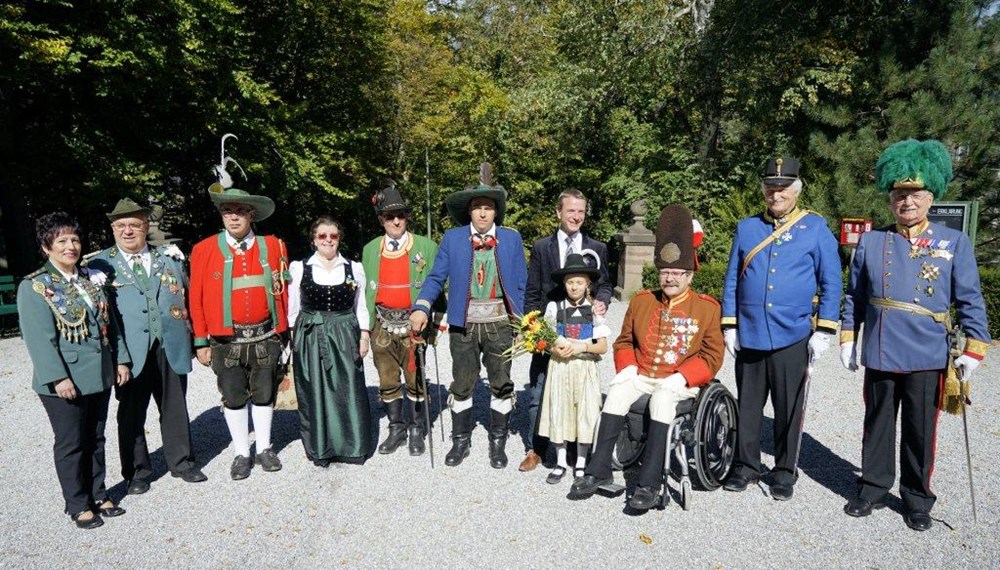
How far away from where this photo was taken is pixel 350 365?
4543 millimetres

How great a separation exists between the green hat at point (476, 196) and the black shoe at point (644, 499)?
2.10 meters

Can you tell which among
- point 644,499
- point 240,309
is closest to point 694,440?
point 644,499

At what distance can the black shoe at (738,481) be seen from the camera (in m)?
4.07

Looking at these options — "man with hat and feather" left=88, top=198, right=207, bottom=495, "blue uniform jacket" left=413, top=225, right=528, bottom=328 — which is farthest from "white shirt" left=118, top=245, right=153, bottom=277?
"blue uniform jacket" left=413, top=225, right=528, bottom=328

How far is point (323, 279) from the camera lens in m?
4.51

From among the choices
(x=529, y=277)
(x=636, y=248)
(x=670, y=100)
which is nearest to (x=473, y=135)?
(x=670, y=100)

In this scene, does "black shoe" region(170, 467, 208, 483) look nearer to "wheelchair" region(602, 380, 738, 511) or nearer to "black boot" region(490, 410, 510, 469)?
"black boot" region(490, 410, 510, 469)

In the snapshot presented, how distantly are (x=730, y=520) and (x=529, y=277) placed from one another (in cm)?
199

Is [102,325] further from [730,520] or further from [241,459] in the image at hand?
[730,520]

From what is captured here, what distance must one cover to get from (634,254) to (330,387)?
9.60 metres

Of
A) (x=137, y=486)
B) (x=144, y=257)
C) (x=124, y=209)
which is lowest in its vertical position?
(x=137, y=486)

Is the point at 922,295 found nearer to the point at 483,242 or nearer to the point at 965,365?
the point at 965,365

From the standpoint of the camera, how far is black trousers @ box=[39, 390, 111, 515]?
359cm

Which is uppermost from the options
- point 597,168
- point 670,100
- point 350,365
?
point 670,100
